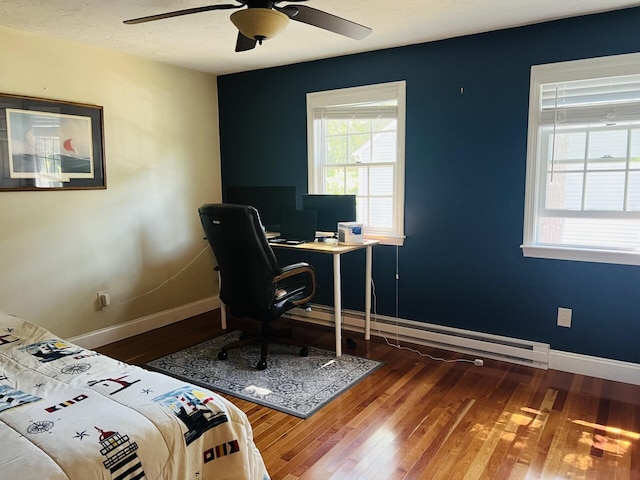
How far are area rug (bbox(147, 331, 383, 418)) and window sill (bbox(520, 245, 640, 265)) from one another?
50.8 inches

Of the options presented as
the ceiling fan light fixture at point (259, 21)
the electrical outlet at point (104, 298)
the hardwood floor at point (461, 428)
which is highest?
the ceiling fan light fixture at point (259, 21)

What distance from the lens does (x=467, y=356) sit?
11.3ft

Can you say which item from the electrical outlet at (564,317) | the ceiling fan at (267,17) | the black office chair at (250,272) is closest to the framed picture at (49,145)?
the black office chair at (250,272)

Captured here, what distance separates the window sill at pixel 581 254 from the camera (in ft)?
9.52

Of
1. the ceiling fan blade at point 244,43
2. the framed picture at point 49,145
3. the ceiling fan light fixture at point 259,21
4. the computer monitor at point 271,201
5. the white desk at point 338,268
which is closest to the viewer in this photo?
the ceiling fan light fixture at point 259,21

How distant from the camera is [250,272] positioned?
3121 millimetres

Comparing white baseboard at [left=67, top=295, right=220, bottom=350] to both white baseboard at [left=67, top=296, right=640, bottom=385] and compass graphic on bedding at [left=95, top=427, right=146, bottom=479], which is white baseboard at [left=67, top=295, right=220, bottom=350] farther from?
compass graphic on bedding at [left=95, top=427, right=146, bottom=479]

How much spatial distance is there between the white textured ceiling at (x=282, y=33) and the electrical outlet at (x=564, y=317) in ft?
6.06

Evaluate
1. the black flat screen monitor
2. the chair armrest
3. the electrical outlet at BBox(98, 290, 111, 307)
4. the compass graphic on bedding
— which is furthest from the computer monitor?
the compass graphic on bedding

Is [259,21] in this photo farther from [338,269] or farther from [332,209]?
[332,209]

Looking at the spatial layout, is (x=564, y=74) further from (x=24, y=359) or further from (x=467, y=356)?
(x=24, y=359)

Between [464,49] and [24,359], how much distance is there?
3179 millimetres

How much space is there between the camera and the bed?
1.23 metres

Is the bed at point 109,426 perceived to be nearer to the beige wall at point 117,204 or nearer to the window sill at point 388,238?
the beige wall at point 117,204
